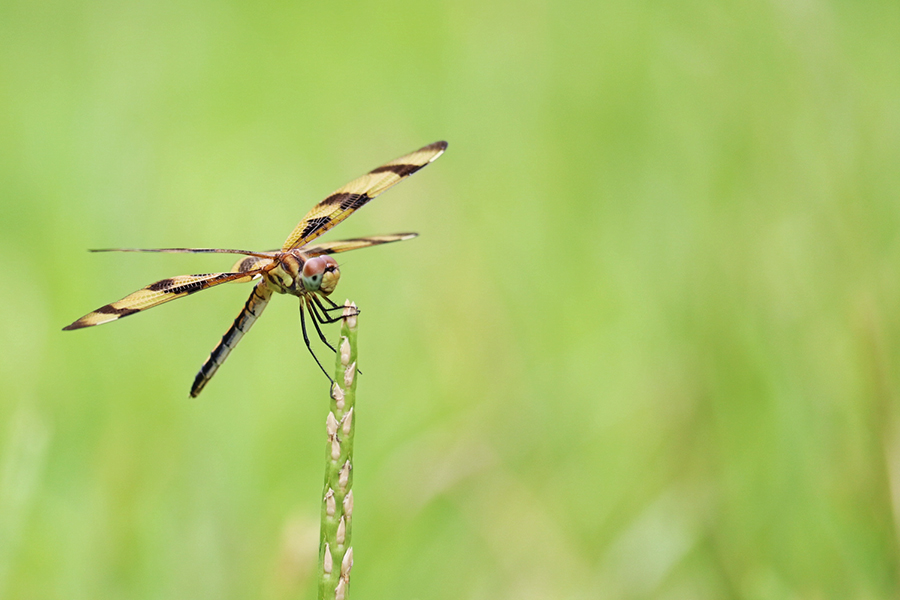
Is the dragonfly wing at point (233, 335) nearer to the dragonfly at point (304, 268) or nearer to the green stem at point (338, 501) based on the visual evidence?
the dragonfly at point (304, 268)

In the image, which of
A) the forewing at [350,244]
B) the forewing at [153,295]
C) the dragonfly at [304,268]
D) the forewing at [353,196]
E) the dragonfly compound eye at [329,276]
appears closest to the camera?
the forewing at [153,295]

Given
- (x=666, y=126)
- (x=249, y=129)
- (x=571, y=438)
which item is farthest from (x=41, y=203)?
(x=666, y=126)

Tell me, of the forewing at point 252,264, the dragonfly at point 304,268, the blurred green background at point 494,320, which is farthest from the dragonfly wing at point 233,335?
the blurred green background at point 494,320

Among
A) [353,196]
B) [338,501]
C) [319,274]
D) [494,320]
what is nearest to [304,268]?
[319,274]

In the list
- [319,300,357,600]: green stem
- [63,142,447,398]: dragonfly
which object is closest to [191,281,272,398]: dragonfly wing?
[63,142,447,398]: dragonfly

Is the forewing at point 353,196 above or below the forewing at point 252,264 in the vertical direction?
above

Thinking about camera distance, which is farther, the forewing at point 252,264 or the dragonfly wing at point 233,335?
the dragonfly wing at point 233,335
